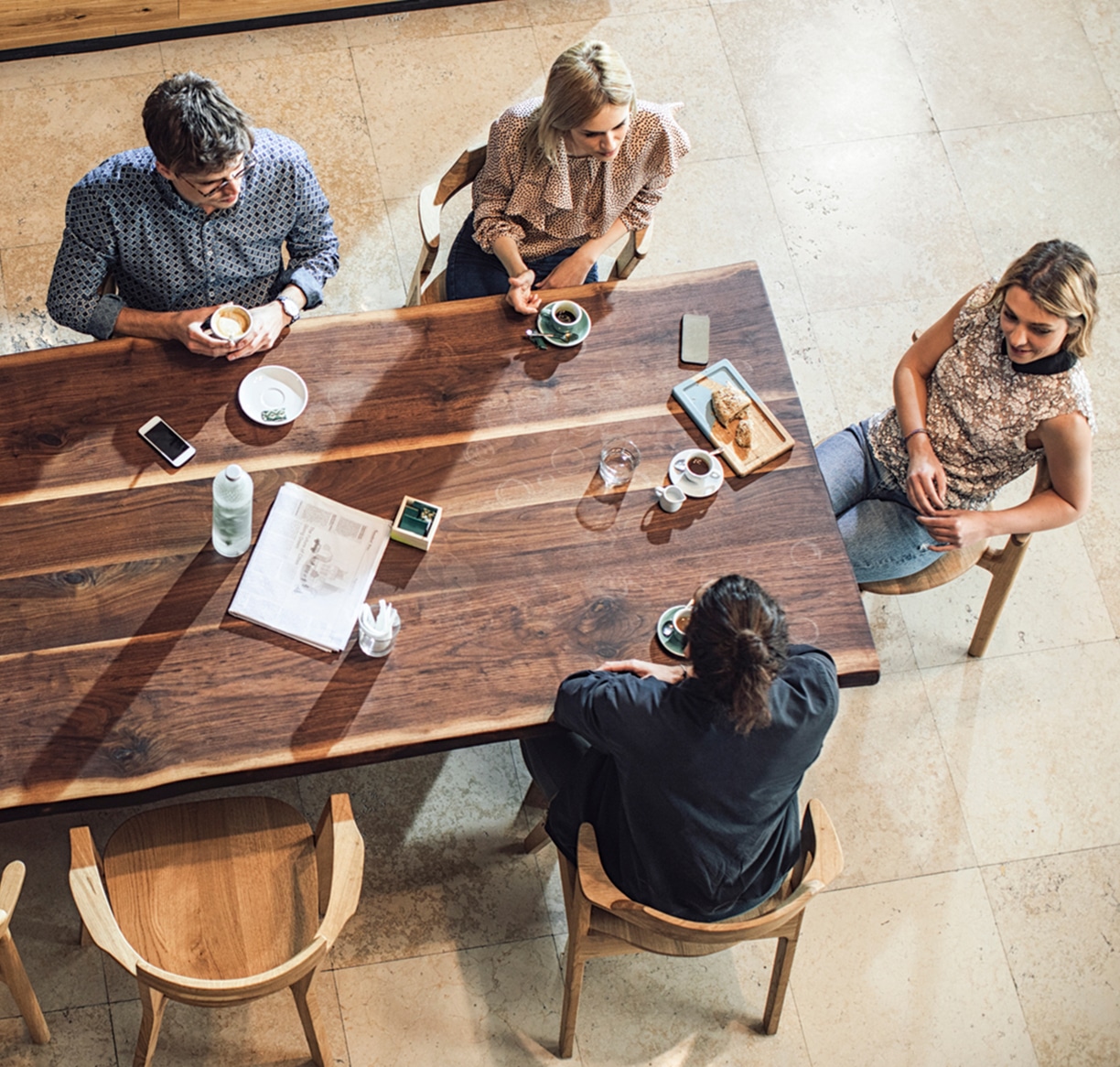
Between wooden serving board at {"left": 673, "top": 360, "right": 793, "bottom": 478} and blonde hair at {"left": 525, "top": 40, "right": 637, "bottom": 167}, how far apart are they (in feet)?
1.98

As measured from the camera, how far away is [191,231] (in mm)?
2461

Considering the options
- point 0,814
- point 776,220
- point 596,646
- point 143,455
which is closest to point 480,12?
point 776,220

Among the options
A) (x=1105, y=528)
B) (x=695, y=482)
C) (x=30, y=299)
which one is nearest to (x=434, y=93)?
(x=30, y=299)

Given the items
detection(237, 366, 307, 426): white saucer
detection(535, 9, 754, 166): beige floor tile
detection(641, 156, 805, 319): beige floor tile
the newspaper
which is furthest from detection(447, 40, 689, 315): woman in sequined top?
detection(535, 9, 754, 166): beige floor tile

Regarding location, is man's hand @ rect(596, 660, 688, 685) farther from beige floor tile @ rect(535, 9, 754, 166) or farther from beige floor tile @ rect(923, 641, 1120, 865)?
beige floor tile @ rect(535, 9, 754, 166)

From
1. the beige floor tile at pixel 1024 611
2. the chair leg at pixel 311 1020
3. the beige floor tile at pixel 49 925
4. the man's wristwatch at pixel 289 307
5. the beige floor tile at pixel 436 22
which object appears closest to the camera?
the chair leg at pixel 311 1020

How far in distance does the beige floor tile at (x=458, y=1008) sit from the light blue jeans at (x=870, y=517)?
47.1 inches

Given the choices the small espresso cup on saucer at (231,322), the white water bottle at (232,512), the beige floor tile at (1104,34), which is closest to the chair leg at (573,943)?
the white water bottle at (232,512)

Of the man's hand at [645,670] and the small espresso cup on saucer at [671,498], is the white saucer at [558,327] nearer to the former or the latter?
the small espresso cup on saucer at [671,498]

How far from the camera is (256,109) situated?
3664 mm

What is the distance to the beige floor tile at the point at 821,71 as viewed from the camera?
3854 millimetres

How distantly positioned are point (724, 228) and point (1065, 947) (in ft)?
7.47

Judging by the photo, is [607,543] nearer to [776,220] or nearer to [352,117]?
[776,220]

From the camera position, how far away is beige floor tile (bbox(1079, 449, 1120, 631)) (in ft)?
10.7
